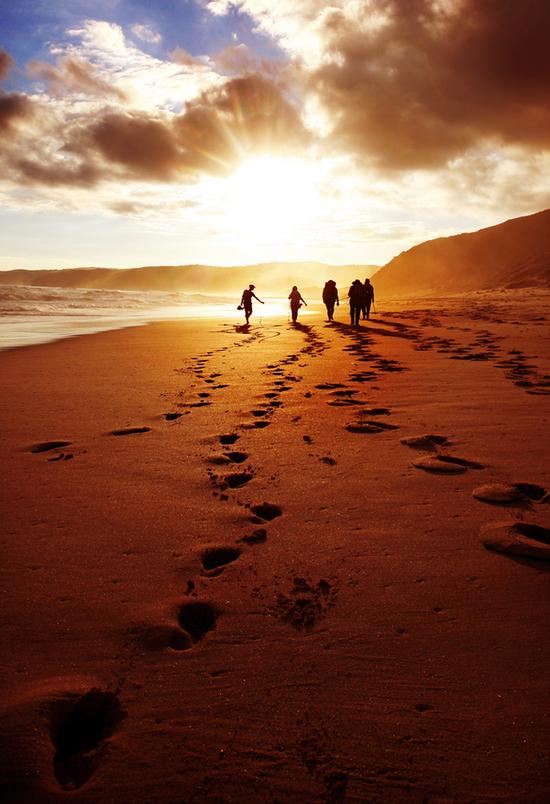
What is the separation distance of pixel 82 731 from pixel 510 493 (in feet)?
8.89

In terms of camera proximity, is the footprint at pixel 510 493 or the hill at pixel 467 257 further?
the hill at pixel 467 257

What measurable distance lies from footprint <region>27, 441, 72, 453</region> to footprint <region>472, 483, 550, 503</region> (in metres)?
3.49

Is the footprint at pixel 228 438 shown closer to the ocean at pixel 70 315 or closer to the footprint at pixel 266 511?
the footprint at pixel 266 511

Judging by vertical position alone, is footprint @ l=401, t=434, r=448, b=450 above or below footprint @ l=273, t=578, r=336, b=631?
above

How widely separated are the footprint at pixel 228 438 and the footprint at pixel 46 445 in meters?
1.40

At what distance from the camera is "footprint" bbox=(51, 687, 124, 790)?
1438 millimetres

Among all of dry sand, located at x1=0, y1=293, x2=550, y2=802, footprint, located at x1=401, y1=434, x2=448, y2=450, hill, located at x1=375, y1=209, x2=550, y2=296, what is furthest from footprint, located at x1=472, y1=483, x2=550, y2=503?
hill, located at x1=375, y1=209, x2=550, y2=296

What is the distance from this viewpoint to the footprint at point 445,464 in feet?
11.7

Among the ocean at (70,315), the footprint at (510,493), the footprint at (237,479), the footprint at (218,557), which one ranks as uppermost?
the ocean at (70,315)

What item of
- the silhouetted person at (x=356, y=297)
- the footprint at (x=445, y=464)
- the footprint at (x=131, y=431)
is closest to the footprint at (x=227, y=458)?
the footprint at (x=131, y=431)

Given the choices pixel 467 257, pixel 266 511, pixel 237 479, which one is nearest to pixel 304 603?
pixel 266 511

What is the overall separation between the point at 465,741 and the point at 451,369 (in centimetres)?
684

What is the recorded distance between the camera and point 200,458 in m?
3.94

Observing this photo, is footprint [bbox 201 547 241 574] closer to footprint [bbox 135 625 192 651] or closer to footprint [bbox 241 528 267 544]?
footprint [bbox 241 528 267 544]
